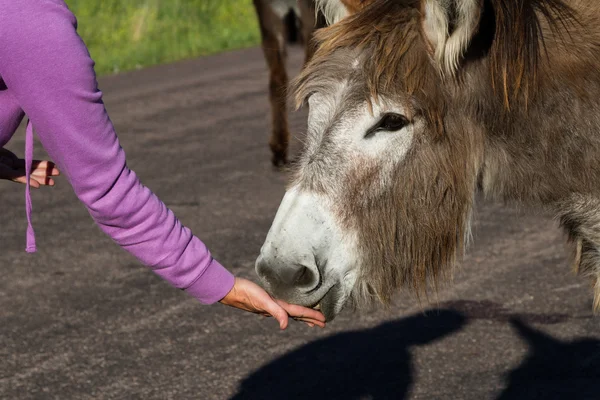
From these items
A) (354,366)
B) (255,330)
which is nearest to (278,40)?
(255,330)

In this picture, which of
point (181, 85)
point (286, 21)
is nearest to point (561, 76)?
point (286, 21)

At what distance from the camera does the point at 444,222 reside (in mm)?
2996

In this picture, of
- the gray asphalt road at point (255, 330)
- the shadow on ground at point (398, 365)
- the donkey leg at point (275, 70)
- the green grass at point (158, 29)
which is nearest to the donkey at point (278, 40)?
the donkey leg at point (275, 70)

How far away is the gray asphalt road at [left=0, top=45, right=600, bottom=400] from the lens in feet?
14.1

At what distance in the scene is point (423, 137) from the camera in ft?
9.48

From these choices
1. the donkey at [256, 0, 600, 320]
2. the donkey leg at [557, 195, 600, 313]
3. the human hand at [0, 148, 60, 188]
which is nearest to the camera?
the donkey at [256, 0, 600, 320]

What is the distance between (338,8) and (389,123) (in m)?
0.46

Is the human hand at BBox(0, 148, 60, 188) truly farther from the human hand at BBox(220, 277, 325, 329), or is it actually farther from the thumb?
the thumb

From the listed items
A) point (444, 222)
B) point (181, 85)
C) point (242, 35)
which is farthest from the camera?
point (242, 35)

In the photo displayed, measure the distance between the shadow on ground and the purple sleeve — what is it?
4.77 feet

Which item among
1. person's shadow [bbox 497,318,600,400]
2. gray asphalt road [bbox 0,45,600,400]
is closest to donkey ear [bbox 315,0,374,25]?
gray asphalt road [bbox 0,45,600,400]

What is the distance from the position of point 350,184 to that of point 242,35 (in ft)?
37.5

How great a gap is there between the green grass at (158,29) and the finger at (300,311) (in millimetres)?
9668

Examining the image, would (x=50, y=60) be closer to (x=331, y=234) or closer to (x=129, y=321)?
(x=331, y=234)
